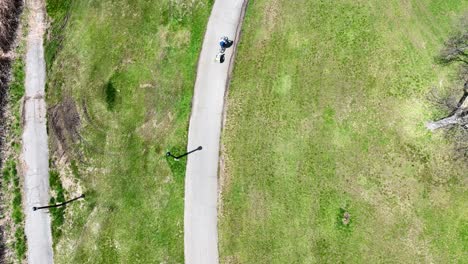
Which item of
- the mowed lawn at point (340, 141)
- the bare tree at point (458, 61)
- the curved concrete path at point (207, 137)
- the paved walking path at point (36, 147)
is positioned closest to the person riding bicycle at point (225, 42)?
the curved concrete path at point (207, 137)

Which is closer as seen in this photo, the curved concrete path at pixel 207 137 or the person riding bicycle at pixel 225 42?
the curved concrete path at pixel 207 137

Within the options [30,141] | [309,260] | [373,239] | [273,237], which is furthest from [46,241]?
[373,239]

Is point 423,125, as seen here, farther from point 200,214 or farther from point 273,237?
point 200,214

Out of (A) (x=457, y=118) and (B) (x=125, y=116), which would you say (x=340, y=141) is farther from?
(B) (x=125, y=116)

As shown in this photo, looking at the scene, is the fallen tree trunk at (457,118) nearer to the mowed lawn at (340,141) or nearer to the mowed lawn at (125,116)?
the mowed lawn at (340,141)

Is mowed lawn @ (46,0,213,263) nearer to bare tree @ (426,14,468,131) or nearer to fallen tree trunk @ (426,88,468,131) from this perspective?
fallen tree trunk @ (426,88,468,131)

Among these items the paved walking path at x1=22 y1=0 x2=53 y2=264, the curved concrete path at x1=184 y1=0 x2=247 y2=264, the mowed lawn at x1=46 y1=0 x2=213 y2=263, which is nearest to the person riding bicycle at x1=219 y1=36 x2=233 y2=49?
the curved concrete path at x1=184 y1=0 x2=247 y2=264
